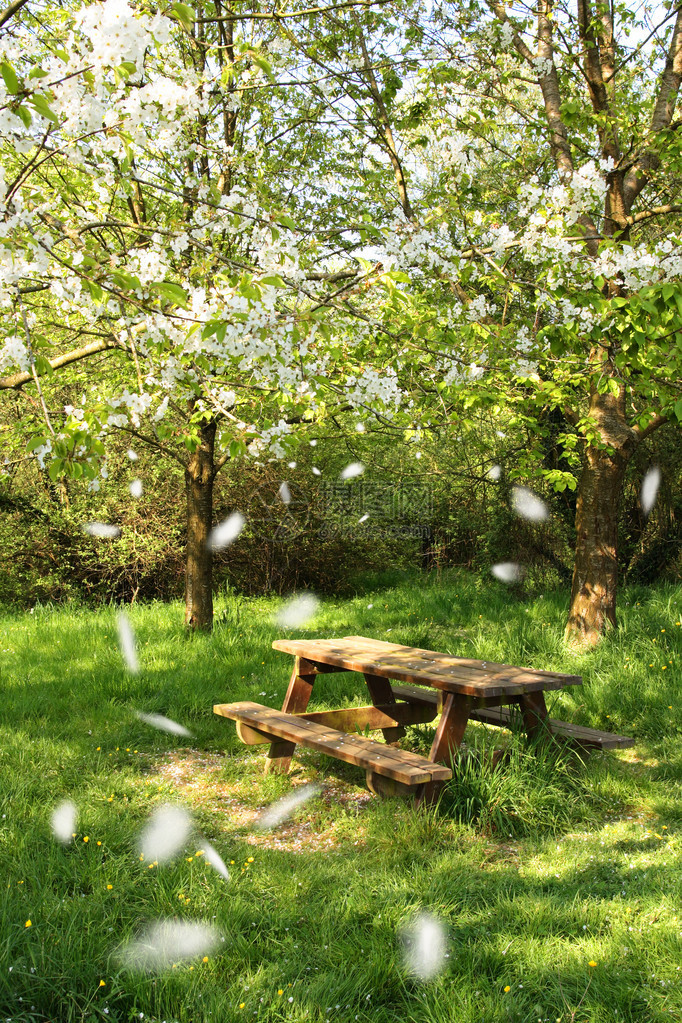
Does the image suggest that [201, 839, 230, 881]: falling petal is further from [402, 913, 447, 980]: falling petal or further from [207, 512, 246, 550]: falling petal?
[207, 512, 246, 550]: falling petal

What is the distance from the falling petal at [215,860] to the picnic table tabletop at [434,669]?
45.9 inches

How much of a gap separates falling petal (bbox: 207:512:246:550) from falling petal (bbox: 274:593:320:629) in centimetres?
102

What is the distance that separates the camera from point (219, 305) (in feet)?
9.64

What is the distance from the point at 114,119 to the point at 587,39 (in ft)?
16.1

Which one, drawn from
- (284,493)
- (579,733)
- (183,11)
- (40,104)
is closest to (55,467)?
(40,104)

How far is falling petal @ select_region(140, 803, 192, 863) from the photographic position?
3326mm

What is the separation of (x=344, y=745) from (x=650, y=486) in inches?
224

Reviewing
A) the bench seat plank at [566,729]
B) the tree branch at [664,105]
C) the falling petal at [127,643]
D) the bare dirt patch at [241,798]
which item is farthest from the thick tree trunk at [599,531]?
the falling petal at [127,643]

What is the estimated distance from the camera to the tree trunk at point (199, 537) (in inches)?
282

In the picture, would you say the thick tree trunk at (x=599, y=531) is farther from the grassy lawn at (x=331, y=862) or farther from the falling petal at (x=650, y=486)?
the falling petal at (x=650, y=486)

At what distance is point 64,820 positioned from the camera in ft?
11.8

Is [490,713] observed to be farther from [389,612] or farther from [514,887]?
[389,612]

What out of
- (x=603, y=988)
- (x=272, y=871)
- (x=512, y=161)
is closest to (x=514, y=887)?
(x=603, y=988)

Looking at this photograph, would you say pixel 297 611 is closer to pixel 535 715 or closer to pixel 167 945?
pixel 535 715
